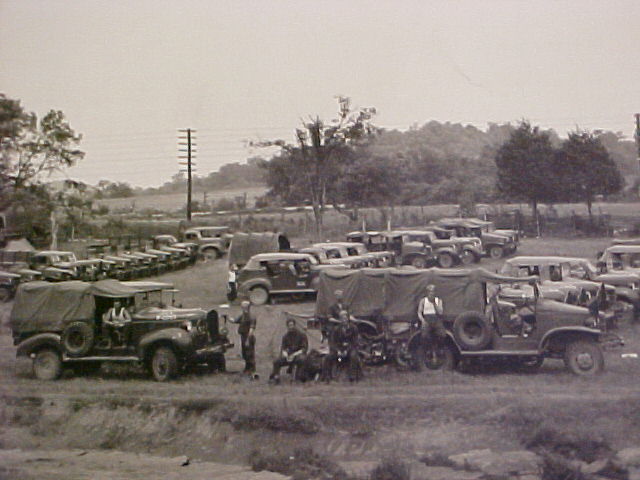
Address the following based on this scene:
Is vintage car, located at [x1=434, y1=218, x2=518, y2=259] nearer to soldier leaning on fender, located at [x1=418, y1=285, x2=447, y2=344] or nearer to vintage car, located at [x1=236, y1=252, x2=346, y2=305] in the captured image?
soldier leaning on fender, located at [x1=418, y1=285, x2=447, y2=344]

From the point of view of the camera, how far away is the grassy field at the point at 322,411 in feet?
27.4

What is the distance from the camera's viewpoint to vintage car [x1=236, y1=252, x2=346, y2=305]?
10211mm

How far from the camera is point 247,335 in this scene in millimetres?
9492

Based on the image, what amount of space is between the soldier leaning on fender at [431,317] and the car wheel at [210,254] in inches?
107

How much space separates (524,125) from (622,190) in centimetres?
140

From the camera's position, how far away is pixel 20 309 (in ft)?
32.1

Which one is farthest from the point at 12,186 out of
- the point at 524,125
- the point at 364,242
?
the point at 524,125

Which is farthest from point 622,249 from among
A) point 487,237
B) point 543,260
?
point 487,237

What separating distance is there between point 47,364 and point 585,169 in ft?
Result: 22.8

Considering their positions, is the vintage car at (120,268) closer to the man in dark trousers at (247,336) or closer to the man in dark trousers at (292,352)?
the man in dark trousers at (247,336)

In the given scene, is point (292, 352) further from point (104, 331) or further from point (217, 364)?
point (104, 331)

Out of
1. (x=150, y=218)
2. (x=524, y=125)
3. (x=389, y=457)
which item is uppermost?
(x=524, y=125)

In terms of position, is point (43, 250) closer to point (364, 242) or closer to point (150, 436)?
point (150, 436)

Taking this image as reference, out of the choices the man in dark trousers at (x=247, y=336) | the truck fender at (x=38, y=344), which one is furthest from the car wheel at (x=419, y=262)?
the truck fender at (x=38, y=344)
